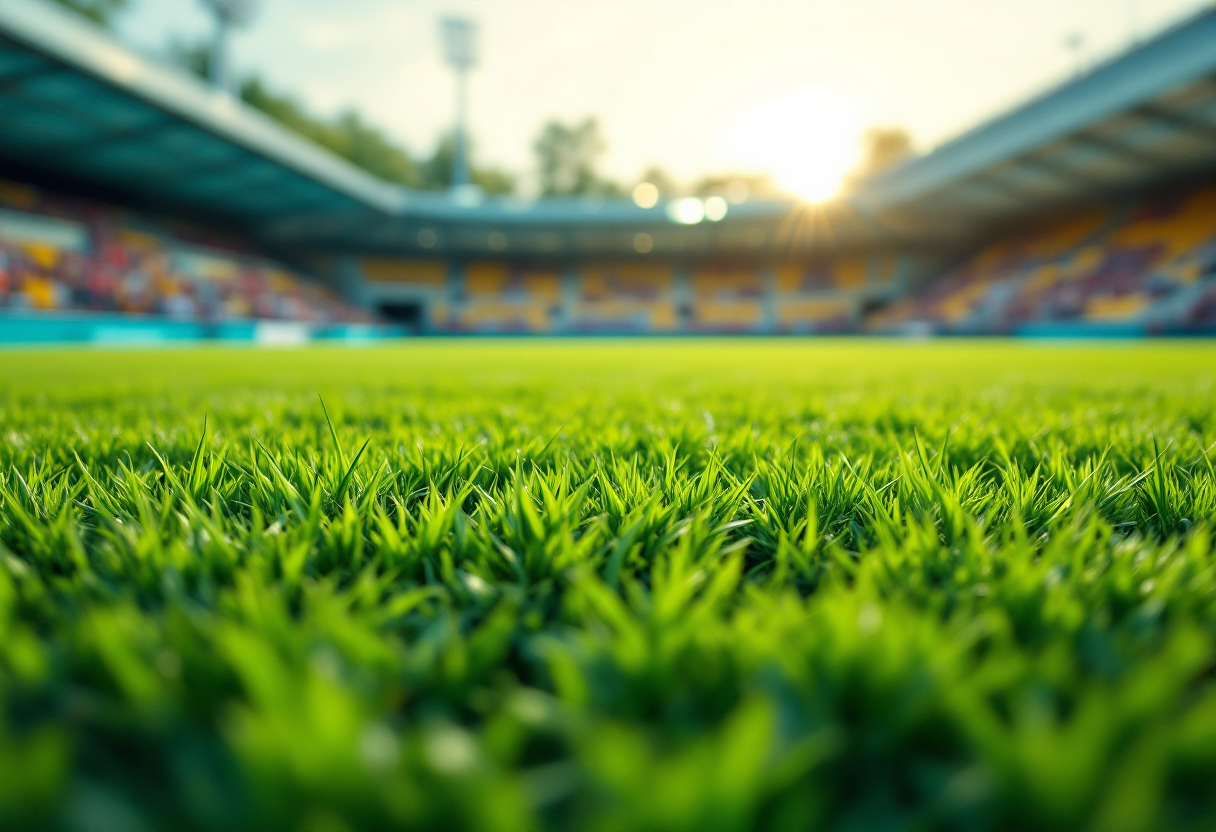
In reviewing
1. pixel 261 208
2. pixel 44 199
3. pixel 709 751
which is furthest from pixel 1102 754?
pixel 261 208

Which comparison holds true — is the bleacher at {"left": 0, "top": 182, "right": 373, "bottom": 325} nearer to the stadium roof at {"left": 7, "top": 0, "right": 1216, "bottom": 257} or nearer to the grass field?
the stadium roof at {"left": 7, "top": 0, "right": 1216, "bottom": 257}

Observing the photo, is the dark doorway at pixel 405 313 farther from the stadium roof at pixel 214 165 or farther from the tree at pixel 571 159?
the tree at pixel 571 159

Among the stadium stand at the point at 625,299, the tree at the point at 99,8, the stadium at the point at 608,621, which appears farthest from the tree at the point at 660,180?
the stadium at the point at 608,621

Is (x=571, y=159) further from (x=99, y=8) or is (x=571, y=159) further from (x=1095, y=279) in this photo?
(x=1095, y=279)

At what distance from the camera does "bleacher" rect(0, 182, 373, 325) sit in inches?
719

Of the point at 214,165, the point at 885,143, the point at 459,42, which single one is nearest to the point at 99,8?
the point at 459,42

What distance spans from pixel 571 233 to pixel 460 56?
11.8 m

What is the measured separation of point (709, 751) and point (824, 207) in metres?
30.2

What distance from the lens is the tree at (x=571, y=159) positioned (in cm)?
4859

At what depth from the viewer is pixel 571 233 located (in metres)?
31.5

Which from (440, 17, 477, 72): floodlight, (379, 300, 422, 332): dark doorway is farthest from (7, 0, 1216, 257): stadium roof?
(440, 17, 477, 72): floodlight

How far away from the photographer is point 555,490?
954mm

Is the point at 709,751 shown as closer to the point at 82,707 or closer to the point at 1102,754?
the point at 1102,754

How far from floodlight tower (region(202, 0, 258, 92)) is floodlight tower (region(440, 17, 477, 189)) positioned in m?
11.1
